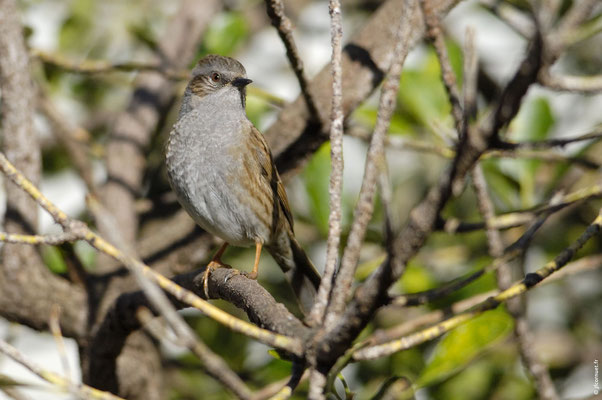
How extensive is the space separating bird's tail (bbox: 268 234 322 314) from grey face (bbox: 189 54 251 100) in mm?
917

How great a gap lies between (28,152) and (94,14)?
108 inches

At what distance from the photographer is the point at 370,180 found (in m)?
1.76

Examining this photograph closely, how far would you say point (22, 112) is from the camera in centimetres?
374

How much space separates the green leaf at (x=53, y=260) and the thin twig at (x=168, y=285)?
7.92 ft

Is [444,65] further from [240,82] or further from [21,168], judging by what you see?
[21,168]

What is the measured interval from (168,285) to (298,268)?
221cm

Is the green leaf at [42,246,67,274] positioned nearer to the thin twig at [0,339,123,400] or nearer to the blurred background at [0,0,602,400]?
the blurred background at [0,0,602,400]

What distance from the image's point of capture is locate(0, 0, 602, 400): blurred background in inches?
156

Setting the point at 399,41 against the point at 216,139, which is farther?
the point at 216,139

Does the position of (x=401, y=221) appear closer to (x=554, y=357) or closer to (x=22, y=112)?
(x=554, y=357)

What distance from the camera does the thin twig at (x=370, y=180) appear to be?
176 centimetres

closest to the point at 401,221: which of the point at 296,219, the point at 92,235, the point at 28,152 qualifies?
the point at 296,219

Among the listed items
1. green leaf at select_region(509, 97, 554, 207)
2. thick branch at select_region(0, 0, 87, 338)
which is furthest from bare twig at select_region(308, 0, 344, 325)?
green leaf at select_region(509, 97, 554, 207)

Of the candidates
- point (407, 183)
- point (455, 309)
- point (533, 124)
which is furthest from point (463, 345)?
point (407, 183)
